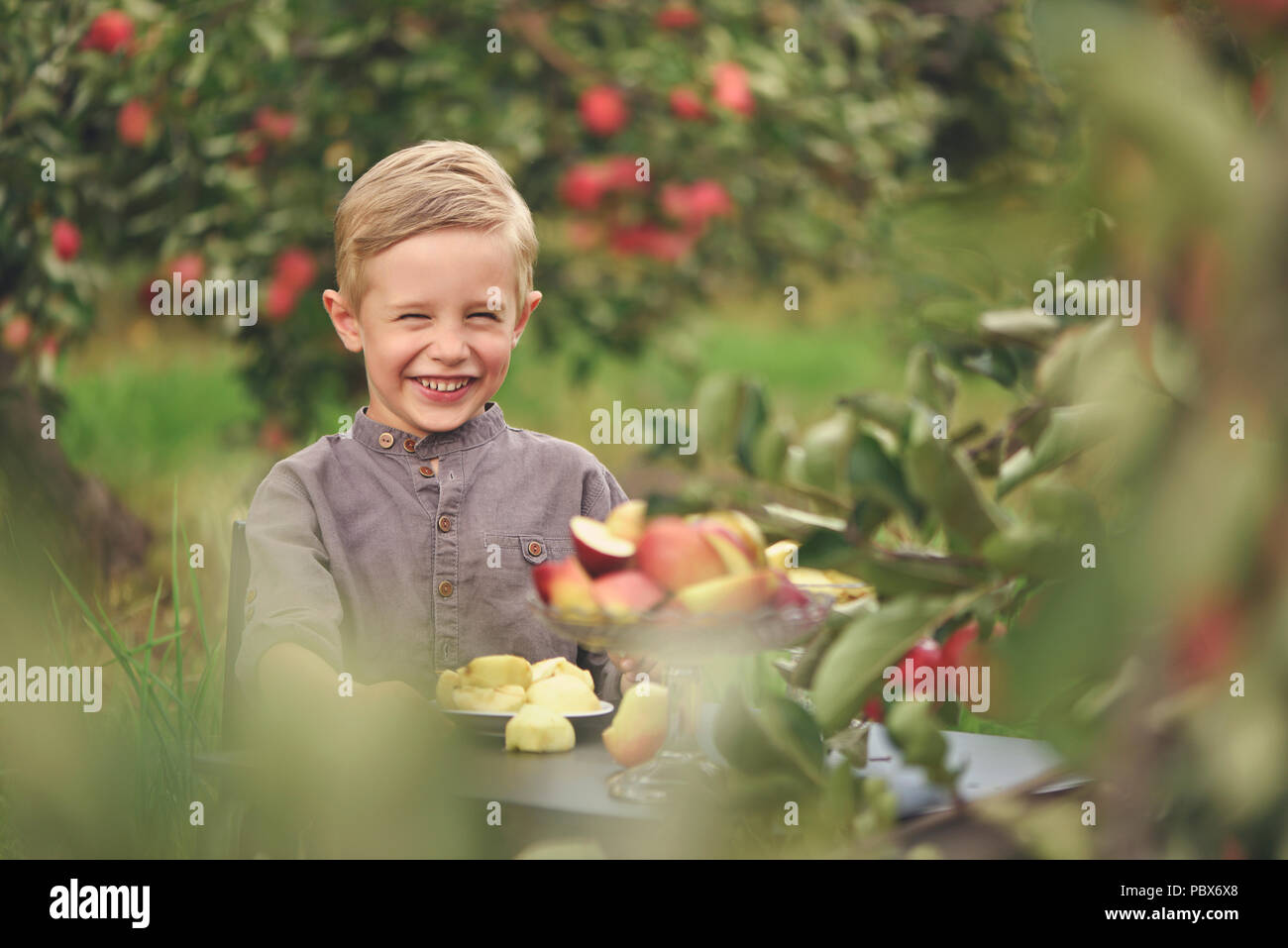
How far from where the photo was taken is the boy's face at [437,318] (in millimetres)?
1467

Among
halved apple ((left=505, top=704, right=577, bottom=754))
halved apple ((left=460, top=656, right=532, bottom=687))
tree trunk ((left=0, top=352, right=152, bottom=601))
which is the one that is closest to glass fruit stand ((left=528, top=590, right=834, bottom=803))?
halved apple ((left=505, top=704, right=577, bottom=754))

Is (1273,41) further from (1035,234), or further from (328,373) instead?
(328,373)

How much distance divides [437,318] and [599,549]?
0.56 meters

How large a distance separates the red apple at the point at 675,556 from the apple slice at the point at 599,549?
59 mm

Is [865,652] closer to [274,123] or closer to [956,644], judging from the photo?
[956,644]

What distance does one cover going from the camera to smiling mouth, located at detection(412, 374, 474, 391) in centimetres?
150

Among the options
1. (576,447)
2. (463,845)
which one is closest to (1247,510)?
(463,845)

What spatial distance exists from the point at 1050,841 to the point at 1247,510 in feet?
0.54

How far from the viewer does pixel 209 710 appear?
1.66 meters

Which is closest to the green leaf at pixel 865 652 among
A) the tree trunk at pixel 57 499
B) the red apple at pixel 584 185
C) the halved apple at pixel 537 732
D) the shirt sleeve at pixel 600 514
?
the halved apple at pixel 537 732

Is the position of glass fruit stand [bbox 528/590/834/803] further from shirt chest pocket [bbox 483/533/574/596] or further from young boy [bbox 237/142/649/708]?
shirt chest pocket [bbox 483/533/574/596]

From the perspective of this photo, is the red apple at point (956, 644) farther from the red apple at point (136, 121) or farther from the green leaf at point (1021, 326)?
→ the red apple at point (136, 121)

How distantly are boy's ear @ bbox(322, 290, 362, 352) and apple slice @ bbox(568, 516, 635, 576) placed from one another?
60cm

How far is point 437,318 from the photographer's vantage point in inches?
58.1
